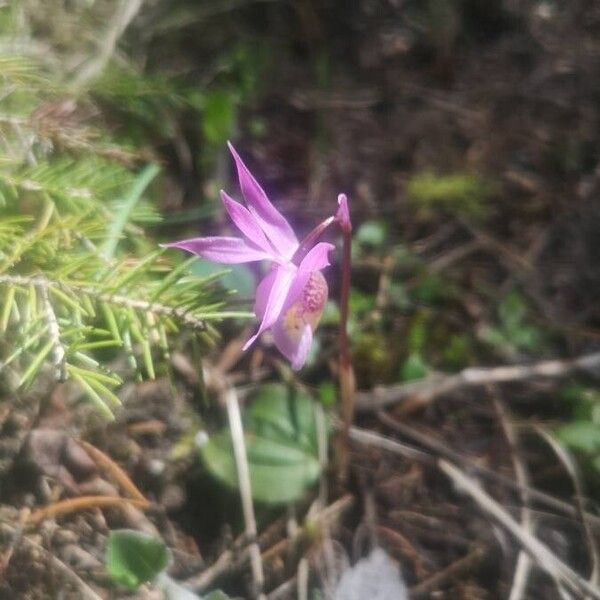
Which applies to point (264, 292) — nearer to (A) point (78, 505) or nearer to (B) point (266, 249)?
(B) point (266, 249)

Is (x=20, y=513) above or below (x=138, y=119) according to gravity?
below

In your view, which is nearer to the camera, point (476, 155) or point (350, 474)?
point (350, 474)

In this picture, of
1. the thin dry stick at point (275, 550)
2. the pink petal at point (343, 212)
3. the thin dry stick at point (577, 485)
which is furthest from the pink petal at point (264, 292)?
the thin dry stick at point (577, 485)

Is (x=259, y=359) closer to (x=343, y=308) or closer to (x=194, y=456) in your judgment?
(x=194, y=456)

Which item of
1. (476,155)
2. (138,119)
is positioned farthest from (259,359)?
(476,155)

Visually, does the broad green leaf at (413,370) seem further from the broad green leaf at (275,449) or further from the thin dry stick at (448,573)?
the thin dry stick at (448,573)

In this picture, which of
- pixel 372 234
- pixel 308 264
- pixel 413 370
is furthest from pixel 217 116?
pixel 308 264

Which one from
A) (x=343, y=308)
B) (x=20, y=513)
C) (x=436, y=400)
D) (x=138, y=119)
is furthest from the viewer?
(x=138, y=119)
